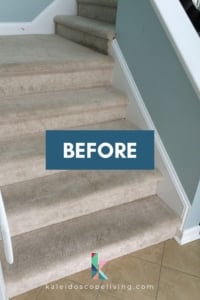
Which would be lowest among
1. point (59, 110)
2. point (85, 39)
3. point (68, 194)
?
→ point (68, 194)

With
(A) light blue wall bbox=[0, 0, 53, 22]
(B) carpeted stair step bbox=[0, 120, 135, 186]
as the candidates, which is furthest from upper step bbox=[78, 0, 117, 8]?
(B) carpeted stair step bbox=[0, 120, 135, 186]

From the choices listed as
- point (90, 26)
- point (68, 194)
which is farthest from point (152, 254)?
point (90, 26)

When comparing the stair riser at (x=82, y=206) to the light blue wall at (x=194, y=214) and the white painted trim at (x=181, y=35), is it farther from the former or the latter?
the white painted trim at (x=181, y=35)

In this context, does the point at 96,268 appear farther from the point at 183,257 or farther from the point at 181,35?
the point at 181,35

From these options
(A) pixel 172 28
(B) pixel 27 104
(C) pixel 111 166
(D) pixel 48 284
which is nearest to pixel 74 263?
(D) pixel 48 284

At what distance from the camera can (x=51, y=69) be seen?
1709mm

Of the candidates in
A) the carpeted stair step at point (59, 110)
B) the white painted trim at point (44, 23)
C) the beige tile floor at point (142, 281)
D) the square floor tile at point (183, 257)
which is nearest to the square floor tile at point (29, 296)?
the beige tile floor at point (142, 281)

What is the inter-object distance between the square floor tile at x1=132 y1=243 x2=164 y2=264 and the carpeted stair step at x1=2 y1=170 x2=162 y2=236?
0.94 ft

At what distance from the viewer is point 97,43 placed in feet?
6.54

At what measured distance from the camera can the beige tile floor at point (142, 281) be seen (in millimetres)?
1256

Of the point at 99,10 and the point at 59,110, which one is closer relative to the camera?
the point at 59,110

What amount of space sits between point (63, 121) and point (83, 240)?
0.71m

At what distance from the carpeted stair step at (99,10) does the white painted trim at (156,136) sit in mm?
512

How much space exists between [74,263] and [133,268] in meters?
0.32
